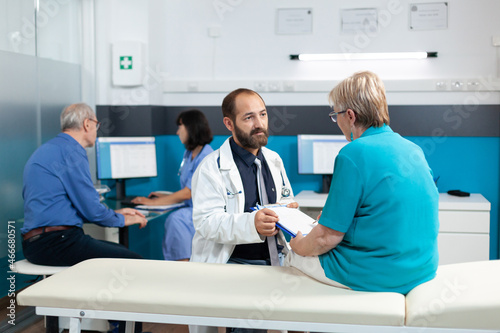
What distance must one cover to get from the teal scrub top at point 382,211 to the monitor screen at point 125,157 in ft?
8.46

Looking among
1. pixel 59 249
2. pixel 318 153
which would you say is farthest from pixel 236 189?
pixel 318 153

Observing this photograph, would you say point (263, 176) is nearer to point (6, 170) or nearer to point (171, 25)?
point (6, 170)

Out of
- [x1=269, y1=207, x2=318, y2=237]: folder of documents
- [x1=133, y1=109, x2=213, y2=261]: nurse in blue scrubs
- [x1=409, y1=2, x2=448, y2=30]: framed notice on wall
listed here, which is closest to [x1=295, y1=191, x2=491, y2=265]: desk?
[x1=409, y1=2, x2=448, y2=30]: framed notice on wall

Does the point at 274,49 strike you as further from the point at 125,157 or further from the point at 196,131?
the point at 125,157

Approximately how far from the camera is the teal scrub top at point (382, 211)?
146 cm

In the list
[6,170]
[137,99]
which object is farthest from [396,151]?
[137,99]

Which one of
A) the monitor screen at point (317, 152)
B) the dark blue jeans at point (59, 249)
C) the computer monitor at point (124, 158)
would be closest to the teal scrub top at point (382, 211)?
the dark blue jeans at point (59, 249)

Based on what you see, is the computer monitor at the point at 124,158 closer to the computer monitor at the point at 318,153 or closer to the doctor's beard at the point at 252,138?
the computer monitor at the point at 318,153

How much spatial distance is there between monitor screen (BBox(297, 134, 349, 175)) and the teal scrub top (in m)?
2.39

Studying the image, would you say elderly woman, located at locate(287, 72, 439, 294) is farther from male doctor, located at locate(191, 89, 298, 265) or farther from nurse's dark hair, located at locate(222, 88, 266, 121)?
nurse's dark hair, located at locate(222, 88, 266, 121)

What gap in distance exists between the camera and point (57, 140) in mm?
2801

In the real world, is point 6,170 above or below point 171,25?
below

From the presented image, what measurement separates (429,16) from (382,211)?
118 inches

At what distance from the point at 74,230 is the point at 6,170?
2.19 feet
